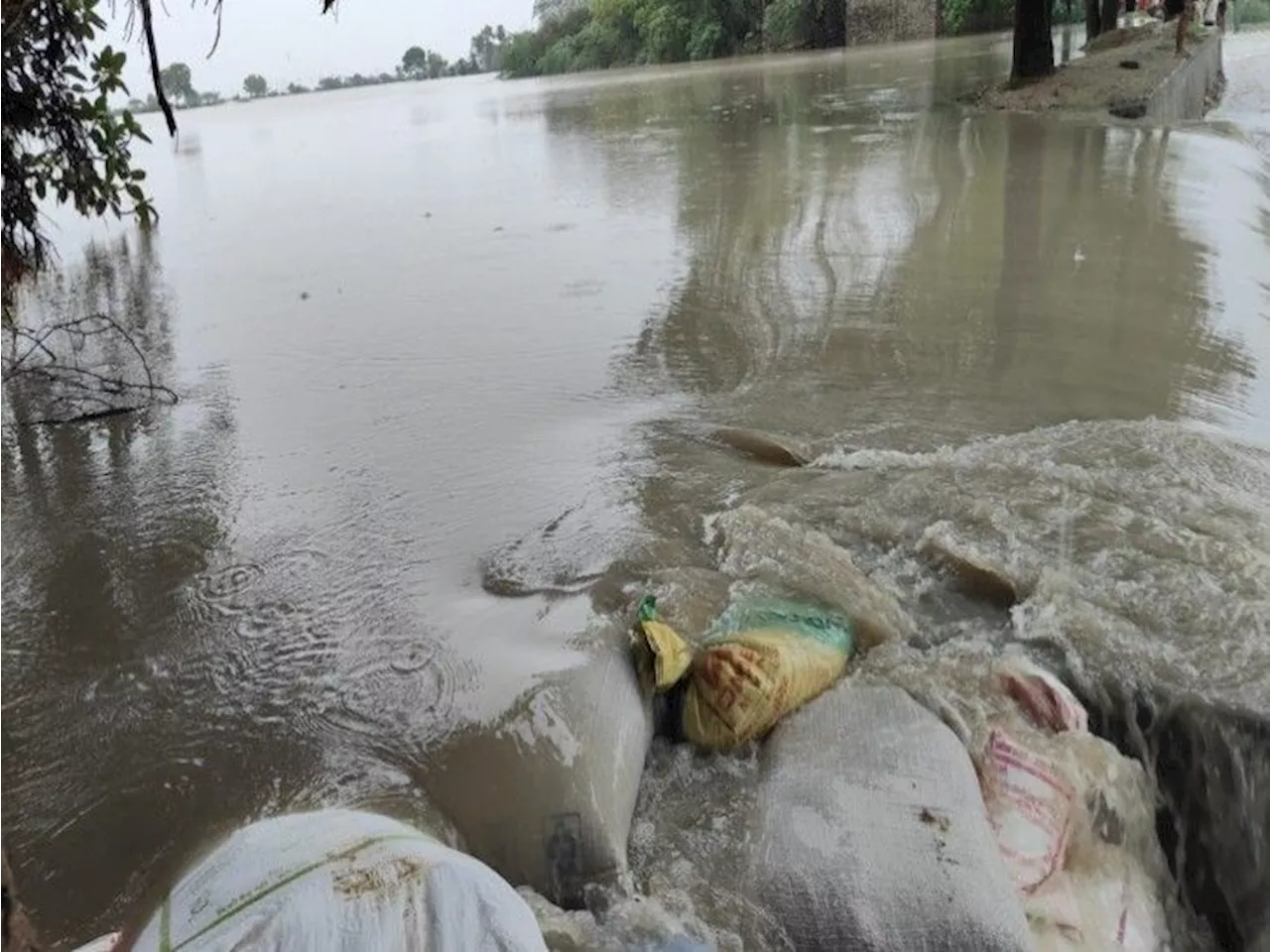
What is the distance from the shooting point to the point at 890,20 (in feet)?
101

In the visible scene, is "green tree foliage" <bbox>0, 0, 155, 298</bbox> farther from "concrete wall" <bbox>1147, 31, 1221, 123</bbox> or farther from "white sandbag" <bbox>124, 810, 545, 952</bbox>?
"concrete wall" <bbox>1147, 31, 1221, 123</bbox>

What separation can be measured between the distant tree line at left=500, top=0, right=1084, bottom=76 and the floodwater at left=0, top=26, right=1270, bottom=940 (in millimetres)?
19728

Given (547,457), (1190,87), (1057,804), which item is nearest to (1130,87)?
(1190,87)

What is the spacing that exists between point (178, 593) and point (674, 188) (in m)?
6.64

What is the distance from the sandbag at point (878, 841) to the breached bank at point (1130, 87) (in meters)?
10.2

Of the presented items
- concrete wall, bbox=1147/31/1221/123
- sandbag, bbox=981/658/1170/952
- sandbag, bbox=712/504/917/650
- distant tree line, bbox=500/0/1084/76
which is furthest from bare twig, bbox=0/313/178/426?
distant tree line, bbox=500/0/1084/76

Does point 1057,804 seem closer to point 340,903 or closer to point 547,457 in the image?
point 340,903

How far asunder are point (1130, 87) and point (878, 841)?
1121cm

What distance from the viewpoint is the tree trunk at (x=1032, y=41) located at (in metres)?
12.1

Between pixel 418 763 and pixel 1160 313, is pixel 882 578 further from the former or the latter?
pixel 1160 313

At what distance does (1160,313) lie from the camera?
481 centimetres

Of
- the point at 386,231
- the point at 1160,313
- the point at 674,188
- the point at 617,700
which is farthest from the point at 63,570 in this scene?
the point at 674,188

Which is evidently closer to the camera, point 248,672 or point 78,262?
point 248,672

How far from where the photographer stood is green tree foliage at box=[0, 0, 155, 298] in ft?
13.3
